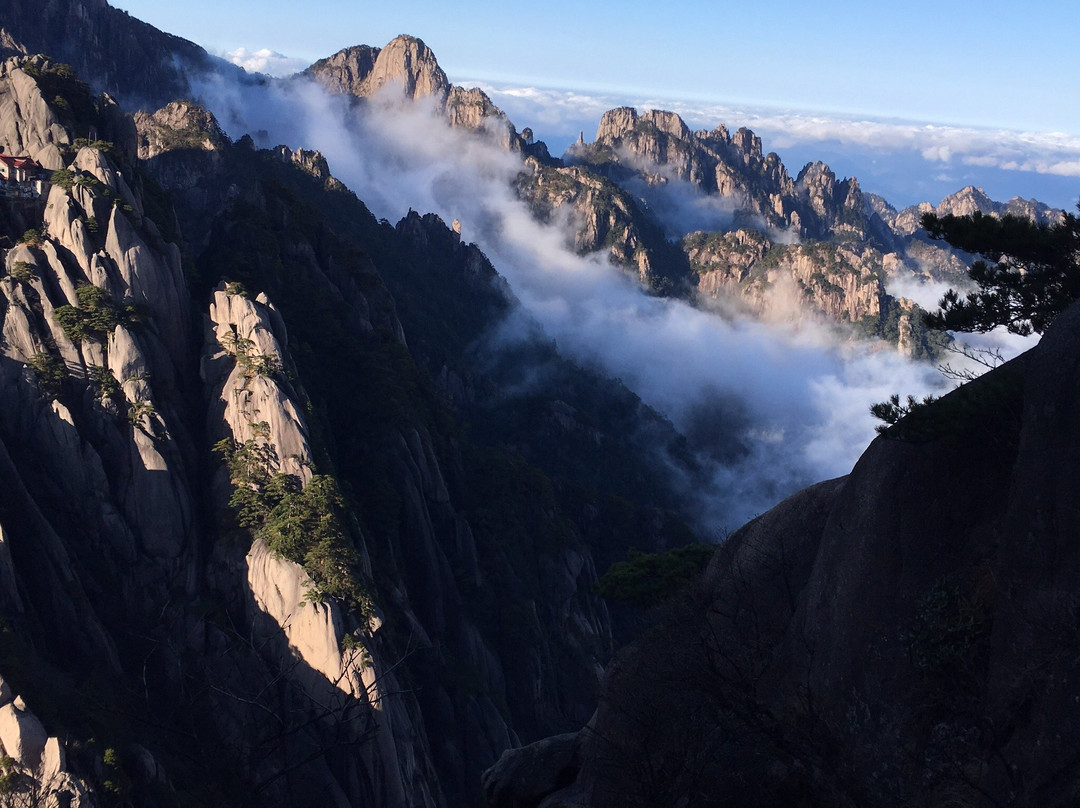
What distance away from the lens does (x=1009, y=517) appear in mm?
14734

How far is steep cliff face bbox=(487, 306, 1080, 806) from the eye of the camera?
1352cm

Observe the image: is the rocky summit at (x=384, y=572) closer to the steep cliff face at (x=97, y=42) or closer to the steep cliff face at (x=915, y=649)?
the steep cliff face at (x=915, y=649)

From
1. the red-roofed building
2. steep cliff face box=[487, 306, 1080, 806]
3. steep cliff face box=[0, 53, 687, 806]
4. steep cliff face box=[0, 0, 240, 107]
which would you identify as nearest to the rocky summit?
steep cliff face box=[487, 306, 1080, 806]

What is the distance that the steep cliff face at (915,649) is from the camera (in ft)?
44.4

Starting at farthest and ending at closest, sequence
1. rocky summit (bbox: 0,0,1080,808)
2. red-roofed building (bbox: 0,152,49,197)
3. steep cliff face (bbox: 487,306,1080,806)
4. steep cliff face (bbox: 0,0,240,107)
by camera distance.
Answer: steep cliff face (bbox: 0,0,240,107)
red-roofed building (bbox: 0,152,49,197)
rocky summit (bbox: 0,0,1080,808)
steep cliff face (bbox: 487,306,1080,806)

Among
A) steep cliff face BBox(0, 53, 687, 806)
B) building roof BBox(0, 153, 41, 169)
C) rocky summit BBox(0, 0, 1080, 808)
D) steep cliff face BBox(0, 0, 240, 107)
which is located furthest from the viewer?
steep cliff face BBox(0, 0, 240, 107)

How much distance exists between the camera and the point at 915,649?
52.1ft

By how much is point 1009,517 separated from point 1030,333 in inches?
272

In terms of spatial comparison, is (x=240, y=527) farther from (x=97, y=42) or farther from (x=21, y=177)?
(x=97, y=42)

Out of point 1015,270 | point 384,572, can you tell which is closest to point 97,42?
point 384,572

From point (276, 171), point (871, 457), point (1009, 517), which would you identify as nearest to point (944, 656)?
point (1009, 517)

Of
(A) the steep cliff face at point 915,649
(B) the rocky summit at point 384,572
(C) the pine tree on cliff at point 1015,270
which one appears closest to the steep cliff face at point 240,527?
(B) the rocky summit at point 384,572

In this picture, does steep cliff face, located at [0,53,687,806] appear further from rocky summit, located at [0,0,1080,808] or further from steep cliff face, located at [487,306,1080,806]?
steep cliff face, located at [487,306,1080,806]

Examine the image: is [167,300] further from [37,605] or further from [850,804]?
[850,804]
